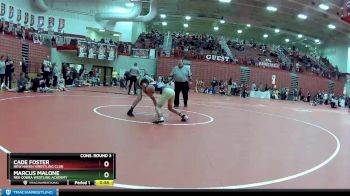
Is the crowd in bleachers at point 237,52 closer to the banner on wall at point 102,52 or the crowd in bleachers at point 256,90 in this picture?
the crowd in bleachers at point 256,90

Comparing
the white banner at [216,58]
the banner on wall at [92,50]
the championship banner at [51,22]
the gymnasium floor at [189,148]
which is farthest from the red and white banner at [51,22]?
the gymnasium floor at [189,148]

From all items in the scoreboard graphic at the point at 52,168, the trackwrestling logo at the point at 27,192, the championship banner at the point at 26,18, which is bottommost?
the trackwrestling logo at the point at 27,192

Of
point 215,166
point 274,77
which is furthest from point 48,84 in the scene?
point 274,77

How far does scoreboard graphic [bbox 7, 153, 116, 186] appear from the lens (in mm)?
1731

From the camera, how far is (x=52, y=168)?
1.75 m

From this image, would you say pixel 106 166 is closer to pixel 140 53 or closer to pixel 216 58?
pixel 140 53

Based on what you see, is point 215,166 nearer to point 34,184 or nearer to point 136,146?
point 136,146

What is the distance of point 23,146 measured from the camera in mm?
4273

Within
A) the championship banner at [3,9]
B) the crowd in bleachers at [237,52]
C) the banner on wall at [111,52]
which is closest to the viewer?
the championship banner at [3,9]

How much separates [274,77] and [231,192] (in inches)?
1303

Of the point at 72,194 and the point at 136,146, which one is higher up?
the point at 72,194

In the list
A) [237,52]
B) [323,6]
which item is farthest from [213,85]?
[323,6]

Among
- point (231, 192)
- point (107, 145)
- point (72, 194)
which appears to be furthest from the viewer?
point (107, 145)

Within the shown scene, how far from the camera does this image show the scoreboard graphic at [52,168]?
173cm
